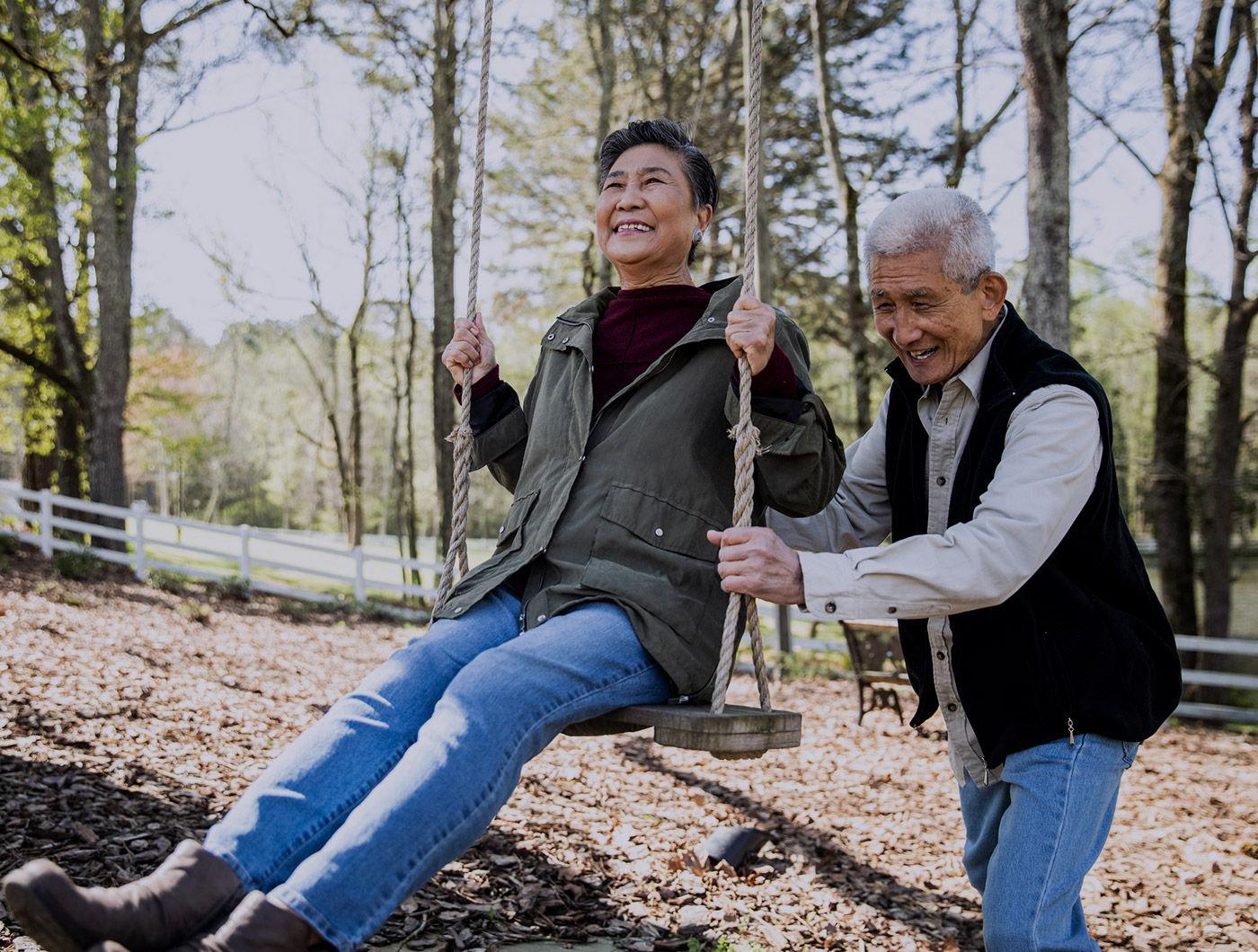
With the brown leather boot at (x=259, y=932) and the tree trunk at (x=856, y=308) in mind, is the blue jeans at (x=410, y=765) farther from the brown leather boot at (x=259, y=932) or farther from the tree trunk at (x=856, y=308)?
the tree trunk at (x=856, y=308)

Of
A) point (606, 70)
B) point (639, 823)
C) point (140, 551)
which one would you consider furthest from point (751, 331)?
point (140, 551)

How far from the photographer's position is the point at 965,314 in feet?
7.02

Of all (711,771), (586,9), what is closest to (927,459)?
(711,771)

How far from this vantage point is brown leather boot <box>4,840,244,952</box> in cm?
143

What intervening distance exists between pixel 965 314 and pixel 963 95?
10651 millimetres

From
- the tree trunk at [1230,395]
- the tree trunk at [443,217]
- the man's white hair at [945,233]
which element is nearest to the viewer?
the man's white hair at [945,233]

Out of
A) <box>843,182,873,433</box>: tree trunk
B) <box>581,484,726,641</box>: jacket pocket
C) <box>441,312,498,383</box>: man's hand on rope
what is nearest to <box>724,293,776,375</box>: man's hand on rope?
<box>581,484,726,641</box>: jacket pocket

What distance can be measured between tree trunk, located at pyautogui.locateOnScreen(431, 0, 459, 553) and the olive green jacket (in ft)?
29.4

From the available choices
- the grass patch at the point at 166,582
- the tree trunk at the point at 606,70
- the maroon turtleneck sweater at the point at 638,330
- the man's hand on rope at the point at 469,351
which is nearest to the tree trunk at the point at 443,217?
the tree trunk at the point at 606,70

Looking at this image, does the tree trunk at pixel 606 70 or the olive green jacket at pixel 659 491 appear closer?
the olive green jacket at pixel 659 491

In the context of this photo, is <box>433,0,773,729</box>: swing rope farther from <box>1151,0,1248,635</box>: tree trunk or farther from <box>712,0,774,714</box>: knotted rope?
<box>1151,0,1248,635</box>: tree trunk

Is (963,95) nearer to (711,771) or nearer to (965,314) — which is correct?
(711,771)

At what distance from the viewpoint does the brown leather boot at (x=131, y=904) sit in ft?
4.68

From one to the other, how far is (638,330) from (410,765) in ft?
4.26
